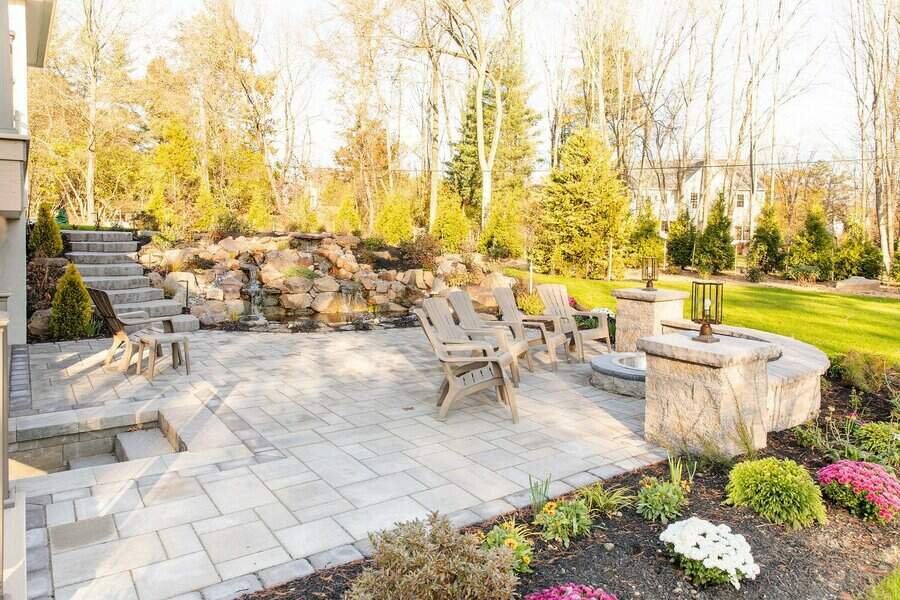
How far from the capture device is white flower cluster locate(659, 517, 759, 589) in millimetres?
2326

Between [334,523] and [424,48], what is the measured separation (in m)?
17.5

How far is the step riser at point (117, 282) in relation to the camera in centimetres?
921

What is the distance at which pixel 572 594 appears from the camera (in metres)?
2.06

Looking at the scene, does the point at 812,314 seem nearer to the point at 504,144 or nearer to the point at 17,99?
the point at 17,99

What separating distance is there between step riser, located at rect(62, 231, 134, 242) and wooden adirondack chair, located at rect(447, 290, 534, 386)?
782 cm

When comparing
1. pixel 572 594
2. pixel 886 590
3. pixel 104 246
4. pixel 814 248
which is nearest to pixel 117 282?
pixel 104 246

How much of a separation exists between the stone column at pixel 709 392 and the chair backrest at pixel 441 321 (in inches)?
70.3

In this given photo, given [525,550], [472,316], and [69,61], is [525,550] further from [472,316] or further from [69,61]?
[69,61]

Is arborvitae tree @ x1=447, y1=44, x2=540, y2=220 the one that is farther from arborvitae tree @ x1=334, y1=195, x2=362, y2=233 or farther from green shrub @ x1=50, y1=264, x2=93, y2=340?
green shrub @ x1=50, y1=264, x2=93, y2=340

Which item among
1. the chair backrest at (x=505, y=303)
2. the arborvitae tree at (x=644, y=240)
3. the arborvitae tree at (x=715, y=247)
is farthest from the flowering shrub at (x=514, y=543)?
the arborvitae tree at (x=715, y=247)

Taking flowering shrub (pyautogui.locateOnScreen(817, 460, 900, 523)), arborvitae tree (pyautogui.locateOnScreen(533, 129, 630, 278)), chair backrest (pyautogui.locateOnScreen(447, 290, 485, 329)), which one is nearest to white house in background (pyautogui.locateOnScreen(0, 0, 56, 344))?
chair backrest (pyautogui.locateOnScreen(447, 290, 485, 329))

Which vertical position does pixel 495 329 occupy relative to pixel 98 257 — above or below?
below

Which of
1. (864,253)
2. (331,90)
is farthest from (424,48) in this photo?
(864,253)

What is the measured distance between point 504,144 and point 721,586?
84.0 feet
